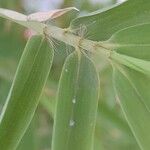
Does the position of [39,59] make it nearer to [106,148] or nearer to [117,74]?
[117,74]

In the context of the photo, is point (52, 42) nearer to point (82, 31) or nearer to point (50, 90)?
point (82, 31)

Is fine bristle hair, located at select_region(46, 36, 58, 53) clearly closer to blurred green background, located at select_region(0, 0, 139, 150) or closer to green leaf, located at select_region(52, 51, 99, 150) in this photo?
green leaf, located at select_region(52, 51, 99, 150)

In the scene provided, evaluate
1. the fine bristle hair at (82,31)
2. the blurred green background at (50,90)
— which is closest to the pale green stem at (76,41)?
the fine bristle hair at (82,31)

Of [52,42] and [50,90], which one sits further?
[50,90]

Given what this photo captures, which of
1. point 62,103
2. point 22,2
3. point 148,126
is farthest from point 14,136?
point 22,2

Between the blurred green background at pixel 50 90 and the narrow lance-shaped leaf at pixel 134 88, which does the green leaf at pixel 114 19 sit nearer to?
the narrow lance-shaped leaf at pixel 134 88

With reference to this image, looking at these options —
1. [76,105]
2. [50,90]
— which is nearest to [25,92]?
[76,105]
